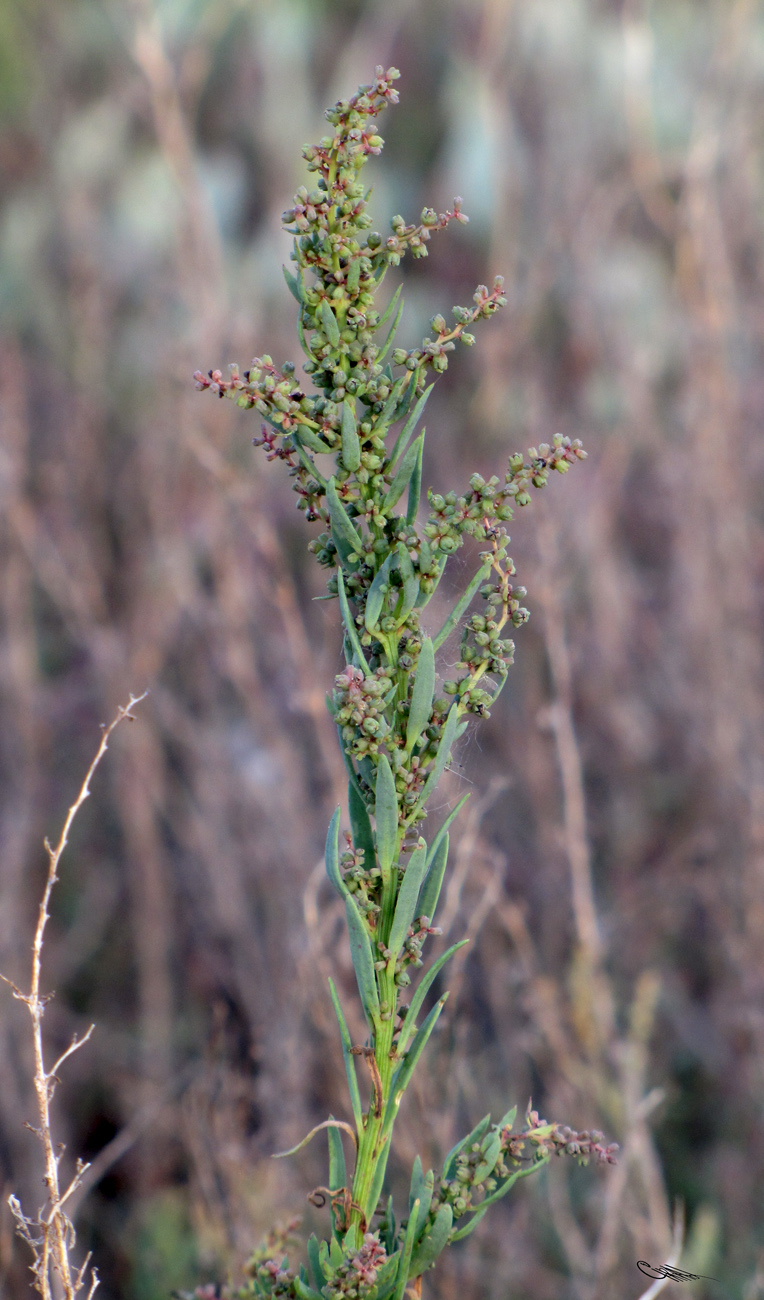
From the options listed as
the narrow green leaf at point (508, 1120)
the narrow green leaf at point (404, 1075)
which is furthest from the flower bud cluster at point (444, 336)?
the narrow green leaf at point (508, 1120)

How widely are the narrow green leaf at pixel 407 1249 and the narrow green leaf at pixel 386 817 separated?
296 mm

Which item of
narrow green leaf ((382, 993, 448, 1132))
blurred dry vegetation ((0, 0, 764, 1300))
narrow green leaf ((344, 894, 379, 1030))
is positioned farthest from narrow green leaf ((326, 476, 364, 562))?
blurred dry vegetation ((0, 0, 764, 1300))

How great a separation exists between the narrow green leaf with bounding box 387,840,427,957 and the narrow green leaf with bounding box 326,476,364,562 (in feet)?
0.94

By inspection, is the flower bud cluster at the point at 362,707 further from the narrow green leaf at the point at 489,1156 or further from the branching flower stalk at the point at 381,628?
the narrow green leaf at the point at 489,1156

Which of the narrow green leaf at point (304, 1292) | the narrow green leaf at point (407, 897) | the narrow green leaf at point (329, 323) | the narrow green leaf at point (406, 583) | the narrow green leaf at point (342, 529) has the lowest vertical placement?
the narrow green leaf at point (304, 1292)

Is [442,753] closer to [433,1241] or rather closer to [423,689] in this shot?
[423,689]

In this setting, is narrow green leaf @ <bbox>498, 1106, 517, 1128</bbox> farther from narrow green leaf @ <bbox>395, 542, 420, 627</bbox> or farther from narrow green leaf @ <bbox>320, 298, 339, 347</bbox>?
narrow green leaf @ <bbox>320, 298, 339, 347</bbox>

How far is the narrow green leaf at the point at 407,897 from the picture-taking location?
37.3 inches

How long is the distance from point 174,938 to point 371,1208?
12.8 ft

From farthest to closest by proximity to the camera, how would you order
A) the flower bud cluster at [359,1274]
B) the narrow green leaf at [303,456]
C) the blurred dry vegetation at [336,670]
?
the blurred dry vegetation at [336,670] → the narrow green leaf at [303,456] → the flower bud cluster at [359,1274]

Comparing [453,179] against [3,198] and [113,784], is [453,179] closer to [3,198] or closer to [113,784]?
[3,198]

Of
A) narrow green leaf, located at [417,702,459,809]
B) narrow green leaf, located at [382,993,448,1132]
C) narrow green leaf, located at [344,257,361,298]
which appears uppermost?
narrow green leaf, located at [344,257,361,298]

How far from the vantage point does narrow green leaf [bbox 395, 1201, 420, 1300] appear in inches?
36.6

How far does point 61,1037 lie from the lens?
4352mm
